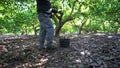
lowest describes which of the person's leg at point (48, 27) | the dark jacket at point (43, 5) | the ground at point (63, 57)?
the ground at point (63, 57)

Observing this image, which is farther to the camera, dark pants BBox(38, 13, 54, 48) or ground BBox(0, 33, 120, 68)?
dark pants BBox(38, 13, 54, 48)

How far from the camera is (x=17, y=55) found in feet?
17.8

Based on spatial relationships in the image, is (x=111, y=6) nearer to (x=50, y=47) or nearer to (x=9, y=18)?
(x=50, y=47)

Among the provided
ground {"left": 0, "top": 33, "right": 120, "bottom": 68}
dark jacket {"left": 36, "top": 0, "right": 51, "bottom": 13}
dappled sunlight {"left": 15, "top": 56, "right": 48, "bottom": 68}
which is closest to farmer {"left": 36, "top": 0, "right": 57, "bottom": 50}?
dark jacket {"left": 36, "top": 0, "right": 51, "bottom": 13}

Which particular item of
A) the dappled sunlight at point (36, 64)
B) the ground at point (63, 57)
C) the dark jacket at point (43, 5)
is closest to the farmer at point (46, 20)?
the dark jacket at point (43, 5)

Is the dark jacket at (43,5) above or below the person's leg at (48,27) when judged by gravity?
above

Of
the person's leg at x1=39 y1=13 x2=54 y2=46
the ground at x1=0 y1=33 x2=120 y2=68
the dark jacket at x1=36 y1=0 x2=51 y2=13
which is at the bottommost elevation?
the ground at x1=0 y1=33 x2=120 y2=68

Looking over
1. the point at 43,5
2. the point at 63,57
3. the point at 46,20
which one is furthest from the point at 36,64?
the point at 43,5

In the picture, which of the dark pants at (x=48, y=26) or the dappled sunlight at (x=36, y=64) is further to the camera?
the dark pants at (x=48, y=26)

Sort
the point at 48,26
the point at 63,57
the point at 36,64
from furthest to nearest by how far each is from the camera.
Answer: the point at 48,26
the point at 63,57
the point at 36,64

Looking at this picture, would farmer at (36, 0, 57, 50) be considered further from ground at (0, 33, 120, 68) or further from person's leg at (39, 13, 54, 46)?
ground at (0, 33, 120, 68)

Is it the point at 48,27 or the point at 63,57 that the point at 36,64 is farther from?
the point at 48,27

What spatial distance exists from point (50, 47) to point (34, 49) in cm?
59

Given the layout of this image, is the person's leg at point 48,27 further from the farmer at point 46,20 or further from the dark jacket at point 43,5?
the dark jacket at point 43,5
